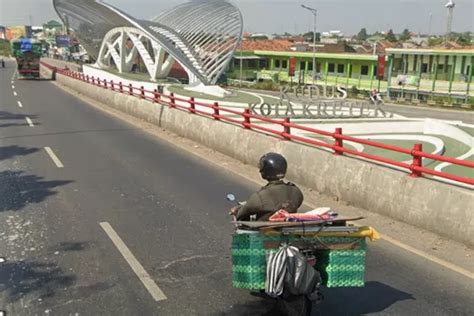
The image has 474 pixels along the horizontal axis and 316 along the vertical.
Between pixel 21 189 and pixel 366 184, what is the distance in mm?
6650

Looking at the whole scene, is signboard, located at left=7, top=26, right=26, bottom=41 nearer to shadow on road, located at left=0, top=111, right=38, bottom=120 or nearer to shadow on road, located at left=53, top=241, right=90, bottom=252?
shadow on road, located at left=0, top=111, right=38, bottom=120

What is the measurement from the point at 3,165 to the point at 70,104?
52.2 feet

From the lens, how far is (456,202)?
650 cm

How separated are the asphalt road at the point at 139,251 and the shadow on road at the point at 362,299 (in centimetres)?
1

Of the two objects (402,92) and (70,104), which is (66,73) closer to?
(70,104)

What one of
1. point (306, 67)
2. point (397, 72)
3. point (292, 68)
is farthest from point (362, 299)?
point (306, 67)

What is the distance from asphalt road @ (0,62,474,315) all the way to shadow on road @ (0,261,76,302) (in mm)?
11

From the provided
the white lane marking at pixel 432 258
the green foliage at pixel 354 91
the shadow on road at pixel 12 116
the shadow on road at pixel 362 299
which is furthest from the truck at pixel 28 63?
the shadow on road at pixel 362 299

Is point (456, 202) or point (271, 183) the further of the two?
point (456, 202)

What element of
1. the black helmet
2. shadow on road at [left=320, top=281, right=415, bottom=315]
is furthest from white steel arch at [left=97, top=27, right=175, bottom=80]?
the black helmet

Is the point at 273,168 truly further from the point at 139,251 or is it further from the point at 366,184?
the point at 366,184

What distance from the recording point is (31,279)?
17.8 ft

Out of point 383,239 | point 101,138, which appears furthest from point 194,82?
point 383,239

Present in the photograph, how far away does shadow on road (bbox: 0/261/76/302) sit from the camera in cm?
513
